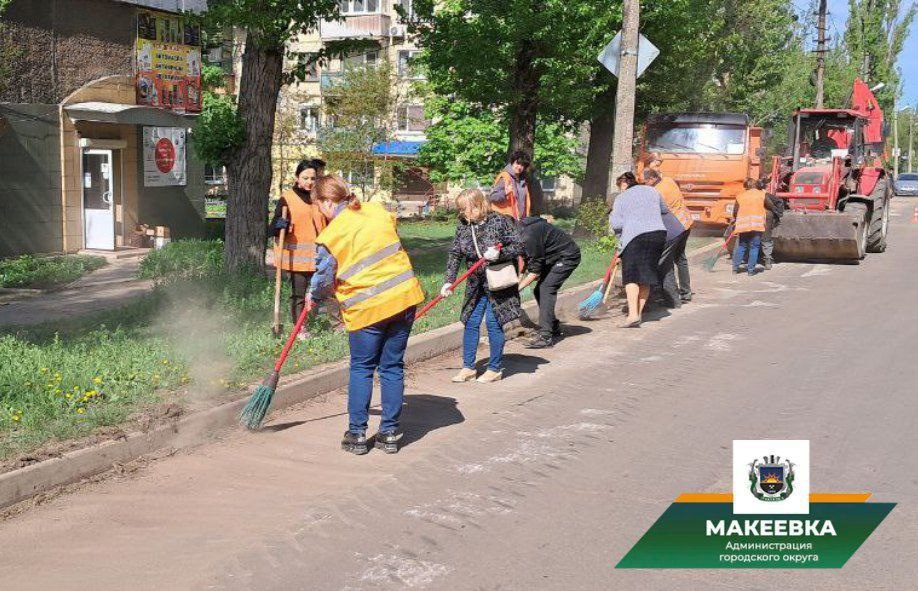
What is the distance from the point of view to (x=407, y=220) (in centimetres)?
3400

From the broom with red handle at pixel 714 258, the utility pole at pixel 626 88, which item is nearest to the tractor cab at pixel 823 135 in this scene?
the broom with red handle at pixel 714 258

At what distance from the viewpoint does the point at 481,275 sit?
884cm

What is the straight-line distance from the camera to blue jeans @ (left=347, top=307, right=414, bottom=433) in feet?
21.7

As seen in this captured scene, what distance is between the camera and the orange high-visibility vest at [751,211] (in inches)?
651

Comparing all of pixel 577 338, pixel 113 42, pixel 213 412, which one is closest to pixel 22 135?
pixel 113 42

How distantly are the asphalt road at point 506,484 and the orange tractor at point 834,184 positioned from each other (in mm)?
8527

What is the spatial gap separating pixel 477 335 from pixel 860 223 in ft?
40.0

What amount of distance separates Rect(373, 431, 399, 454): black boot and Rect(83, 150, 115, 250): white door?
573 inches

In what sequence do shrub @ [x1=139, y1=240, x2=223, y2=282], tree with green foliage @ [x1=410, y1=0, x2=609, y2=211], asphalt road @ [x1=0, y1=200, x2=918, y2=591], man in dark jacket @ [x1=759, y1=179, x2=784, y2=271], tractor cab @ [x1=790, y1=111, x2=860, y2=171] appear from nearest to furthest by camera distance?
asphalt road @ [x1=0, y1=200, x2=918, y2=591], shrub @ [x1=139, y1=240, x2=223, y2=282], man in dark jacket @ [x1=759, y1=179, x2=784, y2=271], tree with green foliage @ [x1=410, y1=0, x2=609, y2=211], tractor cab @ [x1=790, y1=111, x2=860, y2=171]

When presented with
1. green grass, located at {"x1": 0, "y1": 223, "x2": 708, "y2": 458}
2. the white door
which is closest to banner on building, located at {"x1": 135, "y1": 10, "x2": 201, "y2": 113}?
the white door

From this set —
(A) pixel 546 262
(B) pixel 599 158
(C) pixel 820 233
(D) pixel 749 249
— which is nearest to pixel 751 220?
(D) pixel 749 249

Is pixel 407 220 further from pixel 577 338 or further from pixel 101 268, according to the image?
pixel 577 338

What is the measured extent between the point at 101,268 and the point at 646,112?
46.3 ft

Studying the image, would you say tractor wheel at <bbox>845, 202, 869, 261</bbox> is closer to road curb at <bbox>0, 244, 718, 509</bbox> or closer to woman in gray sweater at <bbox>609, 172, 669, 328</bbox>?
woman in gray sweater at <bbox>609, 172, 669, 328</bbox>
